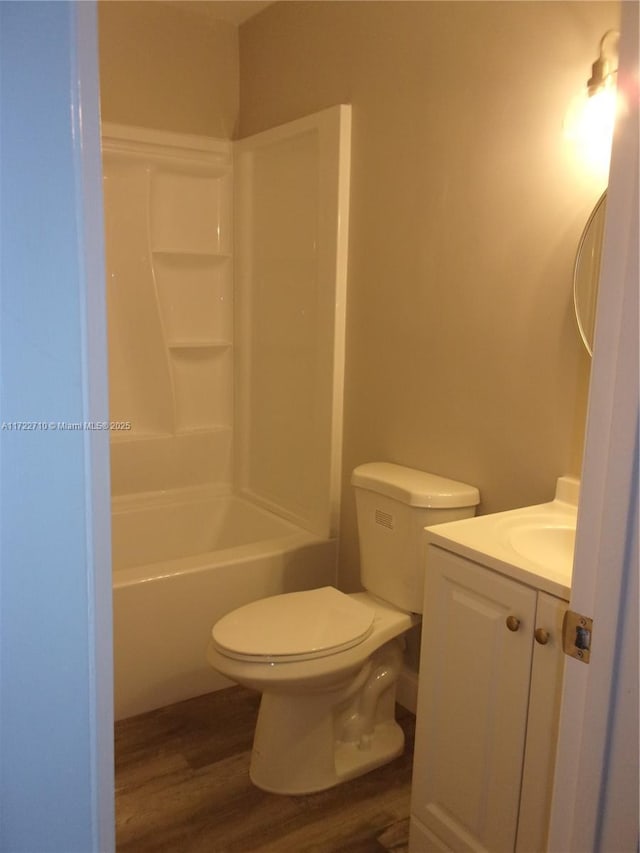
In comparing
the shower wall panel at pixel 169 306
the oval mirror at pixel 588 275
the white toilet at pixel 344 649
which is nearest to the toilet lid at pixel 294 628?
the white toilet at pixel 344 649

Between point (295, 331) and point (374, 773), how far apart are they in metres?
1.64

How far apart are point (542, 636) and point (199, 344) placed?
7.25 ft

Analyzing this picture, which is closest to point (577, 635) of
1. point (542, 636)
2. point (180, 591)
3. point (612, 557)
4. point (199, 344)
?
point (612, 557)

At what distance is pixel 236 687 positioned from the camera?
8.44 feet

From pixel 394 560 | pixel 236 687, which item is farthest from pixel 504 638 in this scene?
pixel 236 687

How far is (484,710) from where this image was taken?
1.52m

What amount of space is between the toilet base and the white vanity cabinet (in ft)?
1.19

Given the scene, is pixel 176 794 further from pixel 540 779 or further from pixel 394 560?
pixel 540 779

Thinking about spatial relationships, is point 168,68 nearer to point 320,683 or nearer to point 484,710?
point 320,683

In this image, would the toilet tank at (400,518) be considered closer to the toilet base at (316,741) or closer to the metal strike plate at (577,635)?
the toilet base at (316,741)

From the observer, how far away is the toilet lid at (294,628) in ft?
6.10

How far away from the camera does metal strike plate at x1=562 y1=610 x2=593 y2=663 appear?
0.85 metres

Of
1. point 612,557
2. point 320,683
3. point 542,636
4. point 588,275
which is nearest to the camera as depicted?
point 612,557

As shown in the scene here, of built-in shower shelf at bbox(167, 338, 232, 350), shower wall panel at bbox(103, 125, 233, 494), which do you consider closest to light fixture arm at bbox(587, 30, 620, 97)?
shower wall panel at bbox(103, 125, 233, 494)
